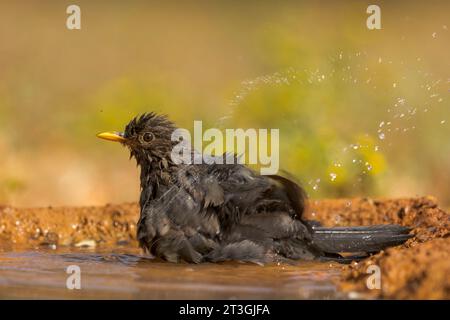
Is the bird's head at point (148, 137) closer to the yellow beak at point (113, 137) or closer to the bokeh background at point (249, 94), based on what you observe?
the yellow beak at point (113, 137)

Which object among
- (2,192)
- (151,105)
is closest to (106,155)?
(151,105)

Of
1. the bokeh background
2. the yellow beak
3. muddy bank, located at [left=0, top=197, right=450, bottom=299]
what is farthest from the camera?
the bokeh background

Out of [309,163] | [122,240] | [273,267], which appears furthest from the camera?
[309,163]

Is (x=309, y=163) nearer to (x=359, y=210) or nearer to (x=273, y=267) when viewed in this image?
(x=359, y=210)

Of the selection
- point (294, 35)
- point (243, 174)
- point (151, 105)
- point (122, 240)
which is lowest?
point (122, 240)

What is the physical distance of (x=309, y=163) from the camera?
9.45 metres

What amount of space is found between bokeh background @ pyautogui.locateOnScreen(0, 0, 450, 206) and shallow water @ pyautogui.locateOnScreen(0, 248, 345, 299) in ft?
10.6

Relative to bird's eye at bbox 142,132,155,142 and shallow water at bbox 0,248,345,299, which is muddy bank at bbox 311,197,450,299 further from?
bird's eye at bbox 142,132,155,142

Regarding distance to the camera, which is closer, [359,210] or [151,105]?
[359,210]

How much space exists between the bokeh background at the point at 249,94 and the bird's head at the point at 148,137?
2.55m

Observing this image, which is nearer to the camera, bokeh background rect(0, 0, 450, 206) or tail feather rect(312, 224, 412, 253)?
tail feather rect(312, 224, 412, 253)

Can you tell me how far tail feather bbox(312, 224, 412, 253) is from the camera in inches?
265

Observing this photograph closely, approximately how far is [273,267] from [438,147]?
5.11 metres

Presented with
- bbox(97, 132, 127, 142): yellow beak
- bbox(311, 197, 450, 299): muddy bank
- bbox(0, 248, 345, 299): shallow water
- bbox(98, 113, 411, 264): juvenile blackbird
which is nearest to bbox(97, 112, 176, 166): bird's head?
Answer: bbox(97, 132, 127, 142): yellow beak
